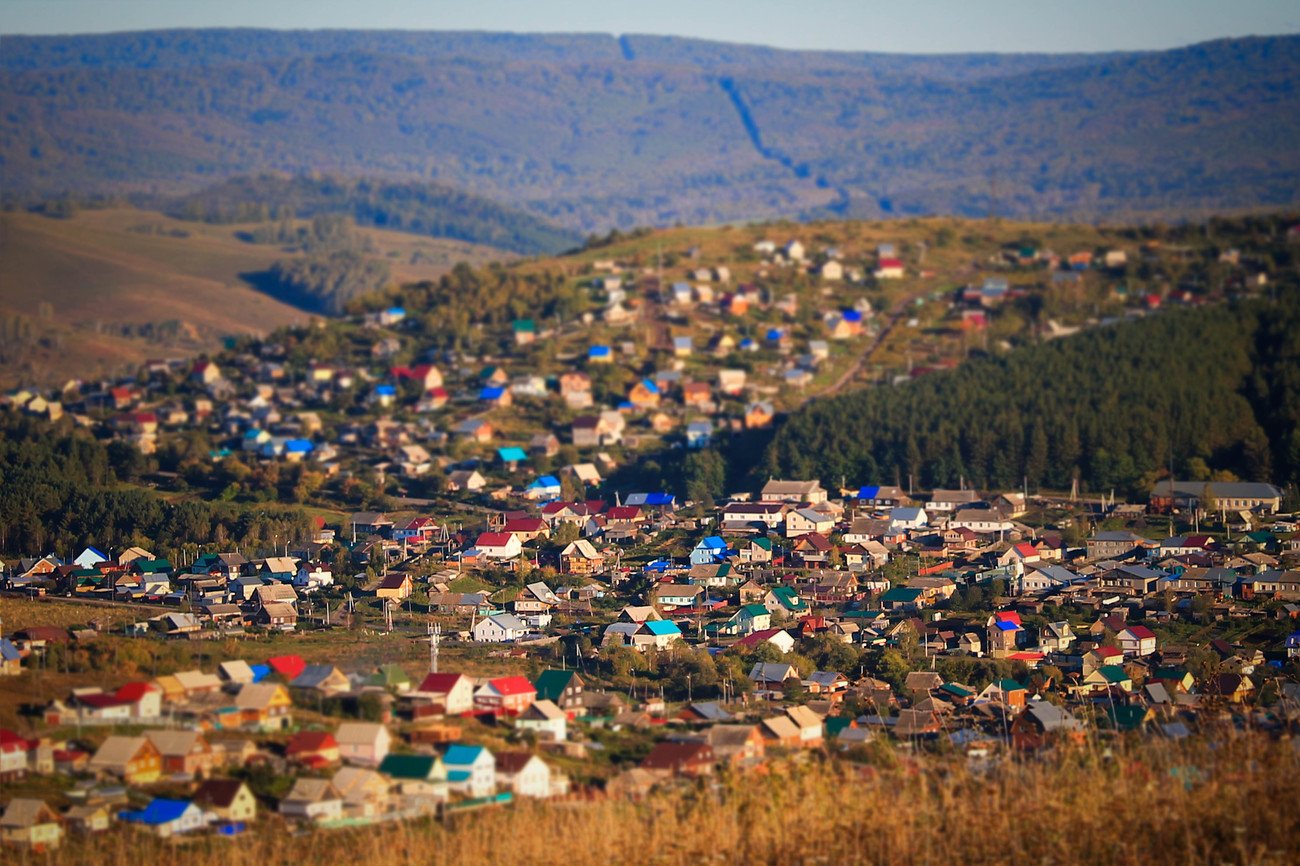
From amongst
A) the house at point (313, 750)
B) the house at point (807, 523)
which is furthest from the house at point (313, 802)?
the house at point (807, 523)

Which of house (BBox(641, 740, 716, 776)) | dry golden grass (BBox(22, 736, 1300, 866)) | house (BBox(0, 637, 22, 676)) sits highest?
house (BBox(0, 637, 22, 676))

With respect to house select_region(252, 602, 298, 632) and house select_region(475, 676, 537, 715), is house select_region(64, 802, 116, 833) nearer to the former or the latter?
house select_region(475, 676, 537, 715)

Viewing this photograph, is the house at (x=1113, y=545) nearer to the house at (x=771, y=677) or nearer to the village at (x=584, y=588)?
the village at (x=584, y=588)

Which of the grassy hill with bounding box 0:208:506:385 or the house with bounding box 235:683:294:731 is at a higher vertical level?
the grassy hill with bounding box 0:208:506:385

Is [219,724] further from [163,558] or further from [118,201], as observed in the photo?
[118,201]

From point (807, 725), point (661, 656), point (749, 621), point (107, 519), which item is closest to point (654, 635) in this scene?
point (661, 656)

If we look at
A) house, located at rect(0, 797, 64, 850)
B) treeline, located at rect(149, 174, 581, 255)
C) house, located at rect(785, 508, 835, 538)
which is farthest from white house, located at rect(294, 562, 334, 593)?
treeline, located at rect(149, 174, 581, 255)

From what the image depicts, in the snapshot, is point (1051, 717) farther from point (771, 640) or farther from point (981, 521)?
point (981, 521)
